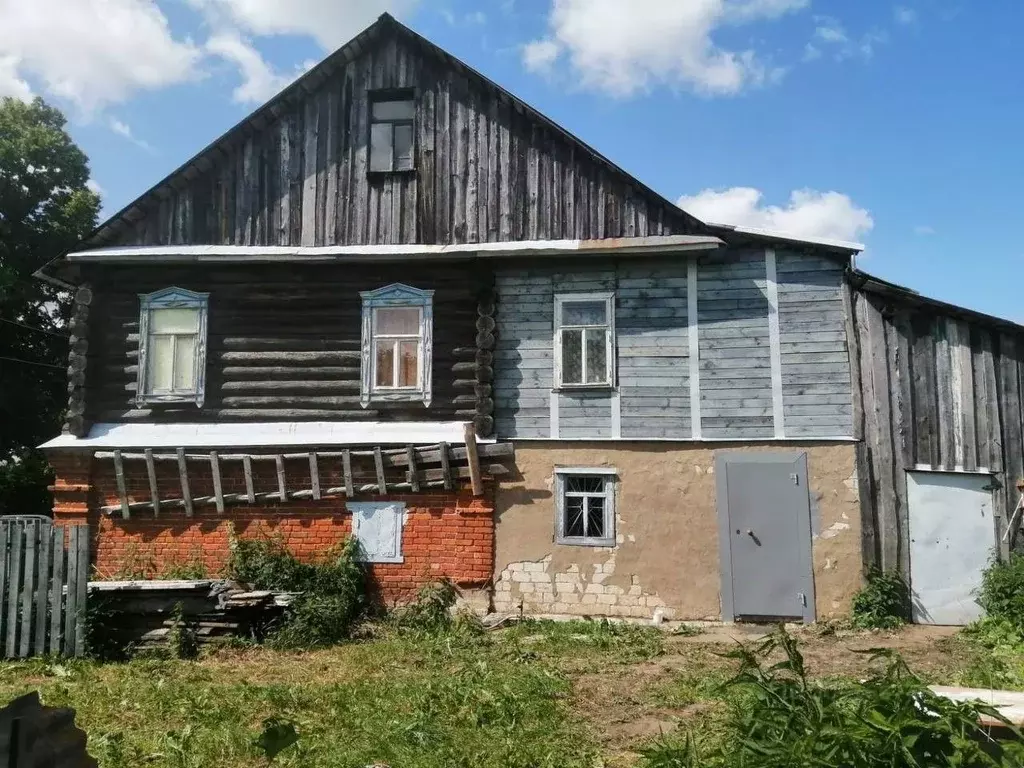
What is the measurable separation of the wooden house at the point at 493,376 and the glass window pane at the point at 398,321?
0.15 feet

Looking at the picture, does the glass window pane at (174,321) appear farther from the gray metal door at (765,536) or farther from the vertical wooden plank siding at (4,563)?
the gray metal door at (765,536)

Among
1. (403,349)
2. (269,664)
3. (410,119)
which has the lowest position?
(269,664)

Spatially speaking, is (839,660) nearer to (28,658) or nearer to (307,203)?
(28,658)

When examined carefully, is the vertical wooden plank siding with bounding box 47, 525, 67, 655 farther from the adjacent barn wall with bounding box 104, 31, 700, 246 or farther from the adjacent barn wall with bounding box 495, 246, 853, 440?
the adjacent barn wall with bounding box 495, 246, 853, 440

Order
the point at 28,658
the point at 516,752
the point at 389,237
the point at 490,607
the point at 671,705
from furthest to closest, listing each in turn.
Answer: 1. the point at 389,237
2. the point at 490,607
3. the point at 28,658
4. the point at 671,705
5. the point at 516,752

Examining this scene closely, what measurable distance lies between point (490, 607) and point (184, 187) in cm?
823

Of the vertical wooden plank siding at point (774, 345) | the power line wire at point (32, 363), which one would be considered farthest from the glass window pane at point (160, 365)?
the power line wire at point (32, 363)

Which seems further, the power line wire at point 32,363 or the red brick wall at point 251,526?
the power line wire at point 32,363

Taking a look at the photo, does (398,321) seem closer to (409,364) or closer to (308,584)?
(409,364)

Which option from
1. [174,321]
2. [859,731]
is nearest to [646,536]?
[859,731]

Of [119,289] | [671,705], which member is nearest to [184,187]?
[119,289]

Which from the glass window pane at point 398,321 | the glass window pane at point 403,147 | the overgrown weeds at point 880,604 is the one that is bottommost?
the overgrown weeds at point 880,604

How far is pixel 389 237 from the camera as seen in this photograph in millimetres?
11383

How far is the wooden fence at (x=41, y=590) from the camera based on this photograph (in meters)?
8.08
